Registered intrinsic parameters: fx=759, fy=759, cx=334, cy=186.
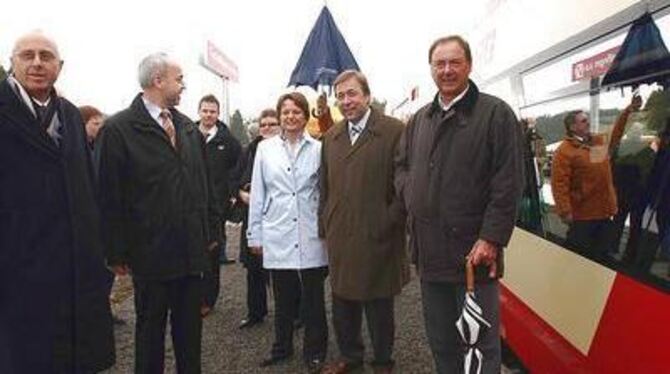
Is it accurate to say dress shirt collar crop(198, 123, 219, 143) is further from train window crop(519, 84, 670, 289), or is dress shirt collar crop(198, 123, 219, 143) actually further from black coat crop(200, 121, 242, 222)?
train window crop(519, 84, 670, 289)

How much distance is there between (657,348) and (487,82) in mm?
3791

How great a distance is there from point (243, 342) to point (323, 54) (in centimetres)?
307

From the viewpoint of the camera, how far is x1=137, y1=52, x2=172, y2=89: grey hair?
12.6 feet

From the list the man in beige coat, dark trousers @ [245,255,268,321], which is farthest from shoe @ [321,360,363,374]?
dark trousers @ [245,255,268,321]

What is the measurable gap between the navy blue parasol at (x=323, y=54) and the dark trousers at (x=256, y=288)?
6.95 feet

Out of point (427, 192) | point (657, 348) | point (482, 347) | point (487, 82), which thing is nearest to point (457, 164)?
point (427, 192)

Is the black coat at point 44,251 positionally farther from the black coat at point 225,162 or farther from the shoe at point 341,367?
the black coat at point 225,162

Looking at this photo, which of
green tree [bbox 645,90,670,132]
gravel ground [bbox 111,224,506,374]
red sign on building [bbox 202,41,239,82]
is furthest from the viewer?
red sign on building [bbox 202,41,239,82]

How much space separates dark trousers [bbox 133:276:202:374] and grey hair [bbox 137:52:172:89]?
102 centimetres

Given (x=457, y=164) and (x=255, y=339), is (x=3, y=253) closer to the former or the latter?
(x=457, y=164)

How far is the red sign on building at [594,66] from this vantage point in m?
3.47

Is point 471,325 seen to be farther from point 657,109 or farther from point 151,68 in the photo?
point 151,68

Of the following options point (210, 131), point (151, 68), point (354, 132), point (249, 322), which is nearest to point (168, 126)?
point (151, 68)

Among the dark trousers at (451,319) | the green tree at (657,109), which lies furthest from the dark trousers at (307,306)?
the green tree at (657,109)
